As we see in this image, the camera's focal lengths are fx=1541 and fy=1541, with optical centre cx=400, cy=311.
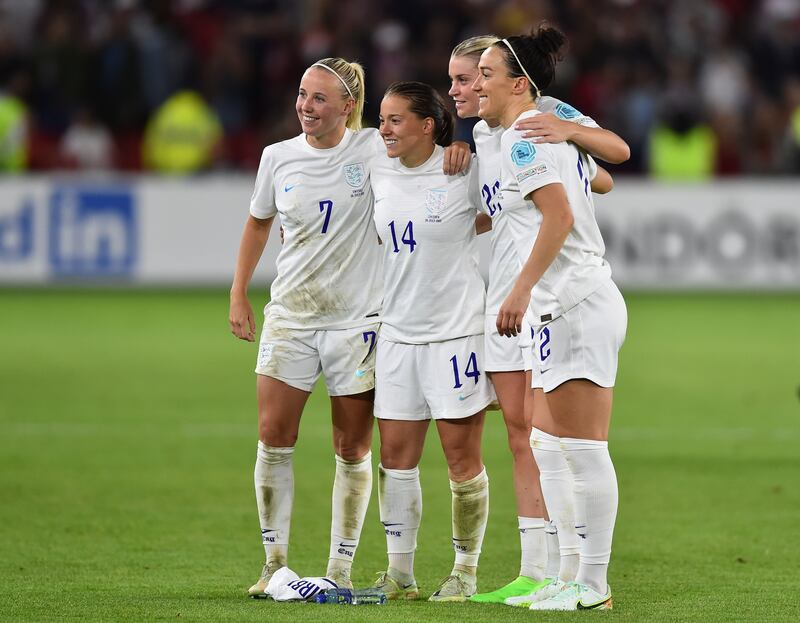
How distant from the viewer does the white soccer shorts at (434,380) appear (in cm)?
626

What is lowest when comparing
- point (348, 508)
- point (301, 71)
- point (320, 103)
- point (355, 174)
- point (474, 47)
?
point (348, 508)

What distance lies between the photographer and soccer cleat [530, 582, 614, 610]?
5.80 m

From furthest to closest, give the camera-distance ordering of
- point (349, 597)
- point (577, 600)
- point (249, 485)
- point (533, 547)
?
point (249, 485) → point (533, 547) → point (349, 597) → point (577, 600)

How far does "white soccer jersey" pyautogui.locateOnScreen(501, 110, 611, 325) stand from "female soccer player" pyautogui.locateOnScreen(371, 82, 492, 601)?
480mm

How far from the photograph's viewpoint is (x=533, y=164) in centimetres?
570

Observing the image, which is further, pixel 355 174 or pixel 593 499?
pixel 355 174

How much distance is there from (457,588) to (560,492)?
24.4 inches

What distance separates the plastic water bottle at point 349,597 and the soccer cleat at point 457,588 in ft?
0.82

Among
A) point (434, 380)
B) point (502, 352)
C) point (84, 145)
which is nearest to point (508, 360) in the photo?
point (502, 352)

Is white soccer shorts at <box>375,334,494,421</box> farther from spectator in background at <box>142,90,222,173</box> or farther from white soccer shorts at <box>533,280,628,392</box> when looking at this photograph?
spectator in background at <box>142,90,222,173</box>

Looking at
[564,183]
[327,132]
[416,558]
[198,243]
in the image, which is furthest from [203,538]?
[198,243]

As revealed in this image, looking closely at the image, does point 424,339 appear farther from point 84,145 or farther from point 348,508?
point 84,145

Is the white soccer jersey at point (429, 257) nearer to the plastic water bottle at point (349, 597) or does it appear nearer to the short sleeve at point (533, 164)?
the short sleeve at point (533, 164)

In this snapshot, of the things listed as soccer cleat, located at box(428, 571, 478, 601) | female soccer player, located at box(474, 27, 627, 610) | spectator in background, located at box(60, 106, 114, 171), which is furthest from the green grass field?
spectator in background, located at box(60, 106, 114, 171)
